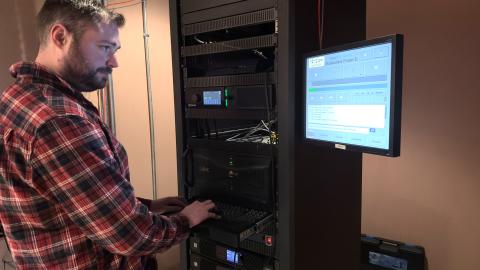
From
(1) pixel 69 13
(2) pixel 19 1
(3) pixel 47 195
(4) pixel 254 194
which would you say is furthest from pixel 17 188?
(2) pixel 19 1

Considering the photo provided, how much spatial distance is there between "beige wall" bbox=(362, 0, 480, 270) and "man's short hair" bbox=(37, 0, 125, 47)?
69.4 inches

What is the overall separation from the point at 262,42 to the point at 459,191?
63.0 inches

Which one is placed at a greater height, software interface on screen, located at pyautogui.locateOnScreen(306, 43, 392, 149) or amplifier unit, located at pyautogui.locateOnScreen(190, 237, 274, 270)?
software interface on screen, located at pyautogui.locateOnScreen(306, 43, 392, 149)

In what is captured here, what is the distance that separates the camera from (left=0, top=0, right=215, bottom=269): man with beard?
849 millimetres

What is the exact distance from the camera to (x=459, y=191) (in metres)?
2.02

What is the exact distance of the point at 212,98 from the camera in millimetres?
1303

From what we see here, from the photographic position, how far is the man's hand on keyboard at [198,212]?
1108 mm

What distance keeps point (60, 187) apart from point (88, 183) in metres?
0.07

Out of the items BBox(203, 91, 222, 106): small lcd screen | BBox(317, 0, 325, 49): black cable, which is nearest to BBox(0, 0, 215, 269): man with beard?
BBox(203, 91, 222, 106): small lcd screen

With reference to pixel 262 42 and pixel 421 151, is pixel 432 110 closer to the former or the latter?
pixel 421 151

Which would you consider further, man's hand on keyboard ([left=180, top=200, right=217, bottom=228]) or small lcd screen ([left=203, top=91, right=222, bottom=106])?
small lcd screen ([left=203, top=91, right=222, bottom=106])

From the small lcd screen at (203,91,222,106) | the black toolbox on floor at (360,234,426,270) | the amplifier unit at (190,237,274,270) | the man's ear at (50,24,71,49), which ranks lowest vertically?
the black toolbox on floor at (360,234,426,270)

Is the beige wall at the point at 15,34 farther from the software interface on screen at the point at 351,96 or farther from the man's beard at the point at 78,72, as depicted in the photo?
the software interface on screen at the point at 351,96

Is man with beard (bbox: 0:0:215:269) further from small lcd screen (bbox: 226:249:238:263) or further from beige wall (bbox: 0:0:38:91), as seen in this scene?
beige wall (bbox: 0:0:38:91)
